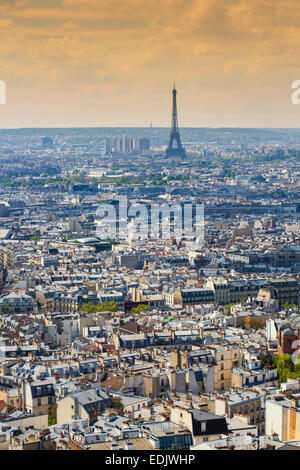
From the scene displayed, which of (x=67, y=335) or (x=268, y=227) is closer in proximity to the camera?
(x=67, y=335)

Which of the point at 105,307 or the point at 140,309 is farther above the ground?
the point at 105,307

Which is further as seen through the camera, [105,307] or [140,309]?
[140,309]

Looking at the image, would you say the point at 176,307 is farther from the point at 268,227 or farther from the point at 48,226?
the point at 48,226

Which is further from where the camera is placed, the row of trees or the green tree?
the green tree

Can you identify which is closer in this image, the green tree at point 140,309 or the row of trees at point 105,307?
the row of trees at point 105,307

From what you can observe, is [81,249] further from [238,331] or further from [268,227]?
[238,331]

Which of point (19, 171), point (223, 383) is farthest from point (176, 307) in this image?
point (19, 171)
